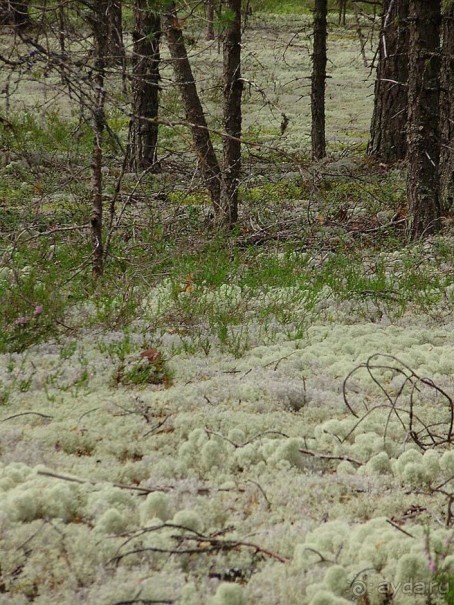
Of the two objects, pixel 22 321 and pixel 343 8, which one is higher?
pixel 343 8

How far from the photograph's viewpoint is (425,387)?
448cm

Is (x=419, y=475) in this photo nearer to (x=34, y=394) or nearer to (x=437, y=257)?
(x=34, y=394)

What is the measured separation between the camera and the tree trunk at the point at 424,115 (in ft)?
25.7

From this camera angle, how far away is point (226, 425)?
3.83 metres

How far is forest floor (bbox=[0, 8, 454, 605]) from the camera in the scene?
261 centimetres

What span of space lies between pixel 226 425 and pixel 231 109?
6472mm

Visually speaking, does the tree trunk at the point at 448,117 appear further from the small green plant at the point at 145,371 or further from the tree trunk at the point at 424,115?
the small green plant at the point at 145,371

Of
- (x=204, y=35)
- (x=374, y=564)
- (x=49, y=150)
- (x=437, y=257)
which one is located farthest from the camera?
(x=204, y=35)

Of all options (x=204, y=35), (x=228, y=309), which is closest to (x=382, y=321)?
(x=228, y=309)

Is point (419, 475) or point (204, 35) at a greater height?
point (204, 35)

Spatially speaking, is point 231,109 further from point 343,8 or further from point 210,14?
point 343,8

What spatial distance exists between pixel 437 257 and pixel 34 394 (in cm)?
492

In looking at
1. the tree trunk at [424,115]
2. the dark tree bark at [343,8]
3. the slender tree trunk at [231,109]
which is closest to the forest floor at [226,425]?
the tree trunk at [424,115]

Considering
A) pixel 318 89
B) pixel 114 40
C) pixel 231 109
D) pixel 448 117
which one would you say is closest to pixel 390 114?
pixel 318 89
